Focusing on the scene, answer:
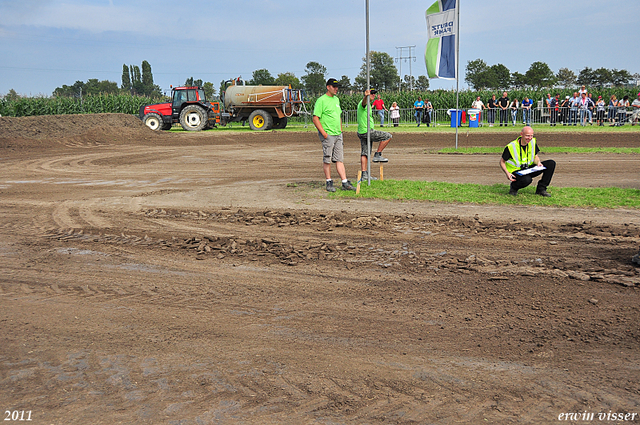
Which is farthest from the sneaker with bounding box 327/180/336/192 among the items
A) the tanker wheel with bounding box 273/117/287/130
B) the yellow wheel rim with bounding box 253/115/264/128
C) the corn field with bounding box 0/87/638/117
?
the corn field with bounding box 0/87/638/117

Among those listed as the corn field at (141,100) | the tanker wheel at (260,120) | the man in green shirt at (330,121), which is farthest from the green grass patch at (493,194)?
the corn field at (141,100)

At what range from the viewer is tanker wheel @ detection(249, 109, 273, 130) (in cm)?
3169

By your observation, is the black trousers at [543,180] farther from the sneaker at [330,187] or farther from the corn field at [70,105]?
the corn field at [70,105]

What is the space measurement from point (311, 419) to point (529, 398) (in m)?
1.42

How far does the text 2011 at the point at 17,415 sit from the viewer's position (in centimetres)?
313

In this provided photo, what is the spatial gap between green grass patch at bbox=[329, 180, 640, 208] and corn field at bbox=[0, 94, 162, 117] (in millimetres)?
36778

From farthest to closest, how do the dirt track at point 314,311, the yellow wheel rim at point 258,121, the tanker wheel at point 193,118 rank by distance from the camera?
the yellow wheel rim at point 258,121, the tanker wheel at point 193,118, the dirt track at point 314,311

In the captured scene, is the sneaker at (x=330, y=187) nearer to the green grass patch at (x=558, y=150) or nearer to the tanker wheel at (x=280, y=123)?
the green grass patch at (x=558, y=150)

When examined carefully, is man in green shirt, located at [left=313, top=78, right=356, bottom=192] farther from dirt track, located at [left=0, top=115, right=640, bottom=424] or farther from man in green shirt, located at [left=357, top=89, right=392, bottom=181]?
dirt track, located at [left=0, top=115, right=640, bottom=424]

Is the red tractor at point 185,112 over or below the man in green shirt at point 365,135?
over

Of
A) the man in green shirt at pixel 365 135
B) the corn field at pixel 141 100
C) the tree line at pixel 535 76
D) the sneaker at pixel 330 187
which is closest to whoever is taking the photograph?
the sneaker at pixel 330 187

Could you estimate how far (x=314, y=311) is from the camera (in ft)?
15.5

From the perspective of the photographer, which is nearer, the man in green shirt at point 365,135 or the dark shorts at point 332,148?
the dark shorts at point 332,148

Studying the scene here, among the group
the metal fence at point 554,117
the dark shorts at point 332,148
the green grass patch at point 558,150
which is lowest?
the green grass patch at point 558,150
